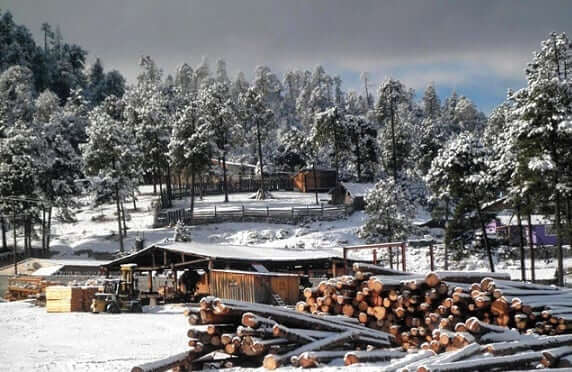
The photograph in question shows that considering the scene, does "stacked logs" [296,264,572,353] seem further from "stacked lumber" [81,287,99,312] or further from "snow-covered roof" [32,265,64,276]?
"snow-covered roof" [32,265,64,276]

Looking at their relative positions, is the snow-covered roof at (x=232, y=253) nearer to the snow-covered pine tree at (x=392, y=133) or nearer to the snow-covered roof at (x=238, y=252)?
the snow-covered roof at (x=238, y=252)

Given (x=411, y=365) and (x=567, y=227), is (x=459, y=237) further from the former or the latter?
(x=411, y=365)

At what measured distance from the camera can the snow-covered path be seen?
15891 millimetres

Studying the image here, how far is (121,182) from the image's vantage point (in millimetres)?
60094

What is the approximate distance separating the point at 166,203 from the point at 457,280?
56.7 meters

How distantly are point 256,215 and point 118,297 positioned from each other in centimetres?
3573

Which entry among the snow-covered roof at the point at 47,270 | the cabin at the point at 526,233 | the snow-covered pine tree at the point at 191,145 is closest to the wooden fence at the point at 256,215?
the snow-covered pine tree at the point at 191,145

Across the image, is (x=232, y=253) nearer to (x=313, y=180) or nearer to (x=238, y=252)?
(x=238, y=252)

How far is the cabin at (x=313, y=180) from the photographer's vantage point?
272 feet

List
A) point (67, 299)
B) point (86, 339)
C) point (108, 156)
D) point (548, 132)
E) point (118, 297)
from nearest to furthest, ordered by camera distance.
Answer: point (86, 339)
point (118, 297)
point (67, 299)
point (548, 132)
point (108, 156)

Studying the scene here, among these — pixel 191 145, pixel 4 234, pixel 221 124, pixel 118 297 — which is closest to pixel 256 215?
pixel 191 145

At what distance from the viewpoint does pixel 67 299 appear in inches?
1146

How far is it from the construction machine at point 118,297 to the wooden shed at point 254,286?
3.61m

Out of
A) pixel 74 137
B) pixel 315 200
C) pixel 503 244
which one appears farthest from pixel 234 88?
pixel 503 244
